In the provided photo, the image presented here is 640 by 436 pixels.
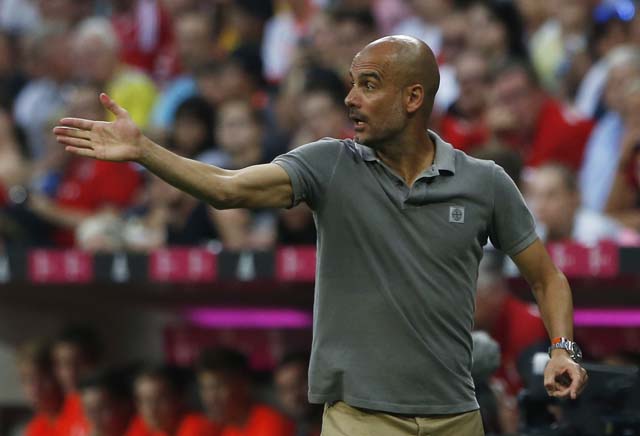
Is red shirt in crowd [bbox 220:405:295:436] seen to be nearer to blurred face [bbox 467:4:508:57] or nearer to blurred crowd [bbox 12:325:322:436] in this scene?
blurred crowd [bbox 12:325:322:436]

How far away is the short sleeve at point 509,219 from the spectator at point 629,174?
3219 millimetres

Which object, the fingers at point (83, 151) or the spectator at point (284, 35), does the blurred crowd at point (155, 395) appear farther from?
the fingers at point (83, 151)

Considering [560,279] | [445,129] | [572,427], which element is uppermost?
[445,129]

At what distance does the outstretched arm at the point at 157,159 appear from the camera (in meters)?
3.96

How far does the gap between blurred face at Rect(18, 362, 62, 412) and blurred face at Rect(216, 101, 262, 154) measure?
6.20 feet

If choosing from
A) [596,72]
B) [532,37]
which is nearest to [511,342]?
[596,72]

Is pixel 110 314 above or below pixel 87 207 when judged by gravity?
below

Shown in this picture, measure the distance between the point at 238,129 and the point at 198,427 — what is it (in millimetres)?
1791

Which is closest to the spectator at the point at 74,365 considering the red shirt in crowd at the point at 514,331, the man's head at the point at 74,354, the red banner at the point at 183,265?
the man's head at the point at 74,354

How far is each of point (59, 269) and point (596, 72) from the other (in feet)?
11.0

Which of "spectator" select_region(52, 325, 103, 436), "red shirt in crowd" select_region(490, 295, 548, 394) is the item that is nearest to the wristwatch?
Answer: "red shirt in crowd" select_region(490, 295, 548, 394)

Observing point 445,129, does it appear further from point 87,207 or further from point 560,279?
point 560,279

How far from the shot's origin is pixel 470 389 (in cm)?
436

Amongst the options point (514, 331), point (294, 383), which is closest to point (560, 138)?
point (514, 331)
